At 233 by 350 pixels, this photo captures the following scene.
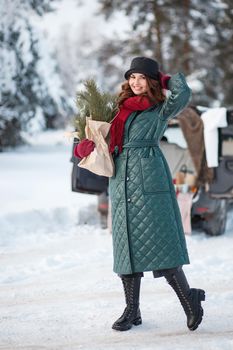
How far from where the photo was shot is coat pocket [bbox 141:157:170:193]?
3.79 m

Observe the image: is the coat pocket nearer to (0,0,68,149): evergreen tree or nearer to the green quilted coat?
the green quilted coat

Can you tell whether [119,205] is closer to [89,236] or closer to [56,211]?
[89,236]

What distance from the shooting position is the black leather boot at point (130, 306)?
12.9 feet

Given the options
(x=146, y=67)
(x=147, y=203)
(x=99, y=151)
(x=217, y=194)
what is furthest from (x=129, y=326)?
(x=217, y=194)

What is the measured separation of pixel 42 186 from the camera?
11391 mm

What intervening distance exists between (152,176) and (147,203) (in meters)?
0.19

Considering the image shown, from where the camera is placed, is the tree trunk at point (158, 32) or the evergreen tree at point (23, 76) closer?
the evergreen tree at point (23, 76)

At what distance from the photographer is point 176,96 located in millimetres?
3650

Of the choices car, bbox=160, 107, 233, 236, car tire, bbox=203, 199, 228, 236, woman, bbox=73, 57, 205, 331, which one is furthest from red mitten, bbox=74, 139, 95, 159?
car tire, bbox=203, 199, 228, 236

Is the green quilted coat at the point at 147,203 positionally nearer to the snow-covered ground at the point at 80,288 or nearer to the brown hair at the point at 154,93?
the brown hair at the point at 154,93

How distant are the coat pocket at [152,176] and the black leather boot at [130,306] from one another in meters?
0.66

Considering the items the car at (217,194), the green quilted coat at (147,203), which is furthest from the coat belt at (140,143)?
the car at (217,194)

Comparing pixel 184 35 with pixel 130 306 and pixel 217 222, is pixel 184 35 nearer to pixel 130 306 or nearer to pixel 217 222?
pixel 217 222

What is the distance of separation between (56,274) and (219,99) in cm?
1849
